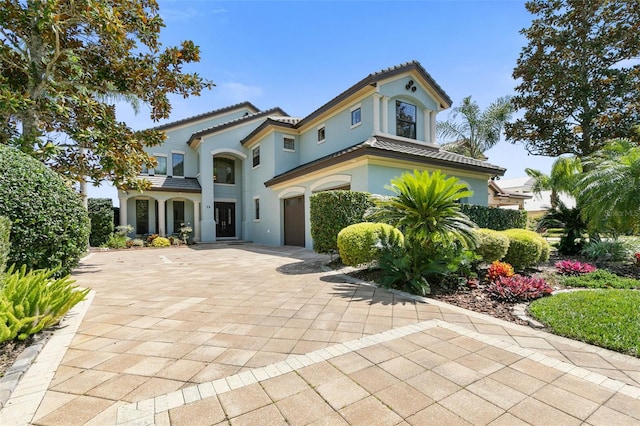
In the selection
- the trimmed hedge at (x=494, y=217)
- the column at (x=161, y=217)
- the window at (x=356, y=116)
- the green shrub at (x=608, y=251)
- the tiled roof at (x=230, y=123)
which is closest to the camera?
the green shrub at (x=608, y=251)

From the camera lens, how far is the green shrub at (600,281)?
6.38m

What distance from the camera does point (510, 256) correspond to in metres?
7.87

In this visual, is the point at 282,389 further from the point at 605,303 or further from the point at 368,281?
the point at 605,303

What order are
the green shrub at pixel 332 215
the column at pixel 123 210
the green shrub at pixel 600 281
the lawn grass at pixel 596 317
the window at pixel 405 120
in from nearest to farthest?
the lawn grass at pixel 596 317, the green shrub at pixel 600 281, the green shrub at pixel 332 215, the window at pixel 405 120, the column at pixel 123 210

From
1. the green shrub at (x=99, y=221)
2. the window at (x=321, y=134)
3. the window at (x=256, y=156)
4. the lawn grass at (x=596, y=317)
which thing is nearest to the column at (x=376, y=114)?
the window at (x=321, y=134)

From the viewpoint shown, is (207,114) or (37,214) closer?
(37,214)

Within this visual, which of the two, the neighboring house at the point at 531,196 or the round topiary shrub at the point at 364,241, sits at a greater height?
the neighboring house at the point at 531,196

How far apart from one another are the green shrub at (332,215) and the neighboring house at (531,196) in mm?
8406

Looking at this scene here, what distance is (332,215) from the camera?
905cm

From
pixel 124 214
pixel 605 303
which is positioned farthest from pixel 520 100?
pixel 124 214

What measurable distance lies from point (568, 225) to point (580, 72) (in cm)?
1167

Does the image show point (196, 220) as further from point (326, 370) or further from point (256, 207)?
point (326, 370)

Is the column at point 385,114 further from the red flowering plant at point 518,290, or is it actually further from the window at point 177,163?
the window at point 177,163

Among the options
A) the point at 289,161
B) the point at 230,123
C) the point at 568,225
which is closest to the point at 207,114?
the point at 230,123
